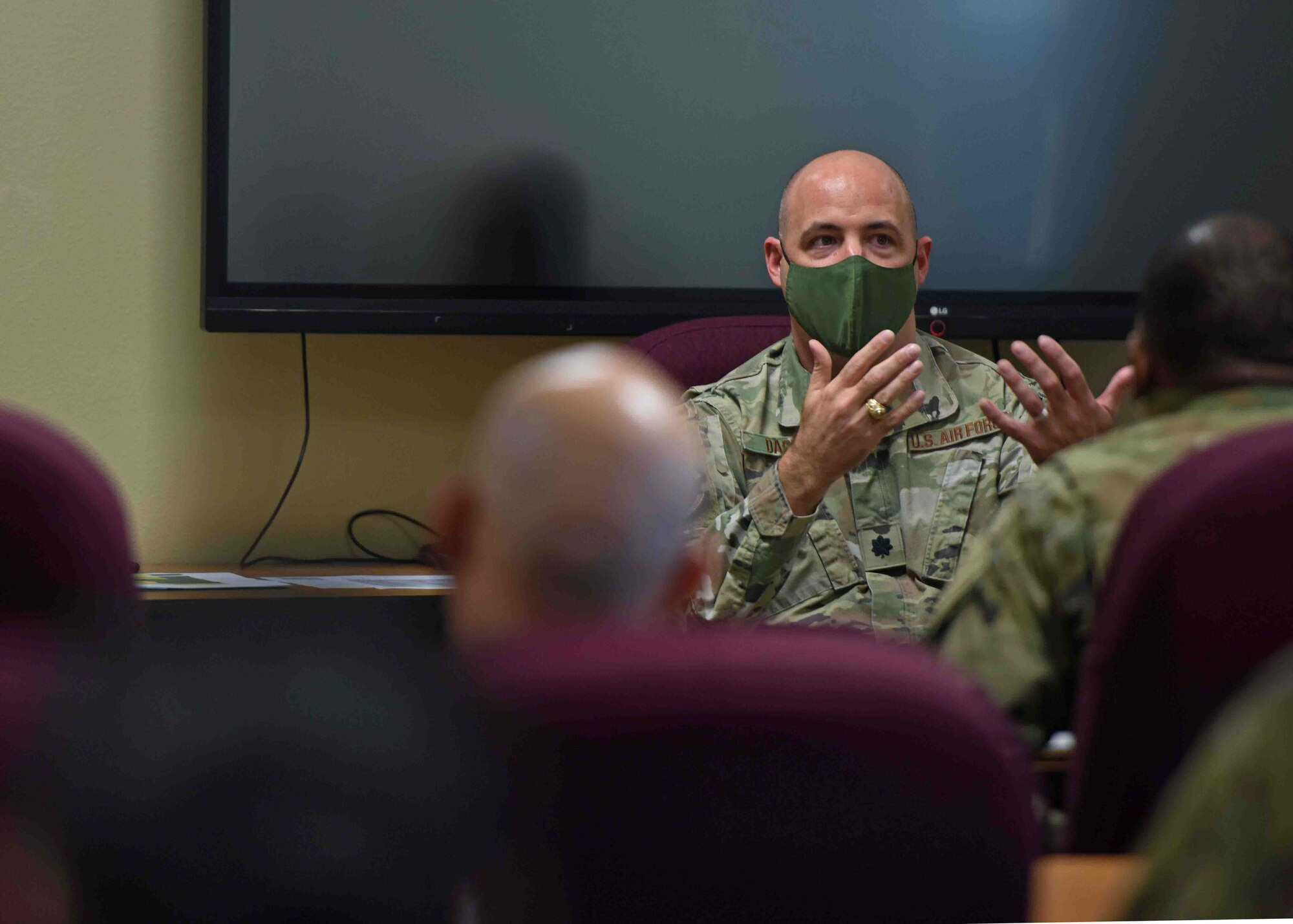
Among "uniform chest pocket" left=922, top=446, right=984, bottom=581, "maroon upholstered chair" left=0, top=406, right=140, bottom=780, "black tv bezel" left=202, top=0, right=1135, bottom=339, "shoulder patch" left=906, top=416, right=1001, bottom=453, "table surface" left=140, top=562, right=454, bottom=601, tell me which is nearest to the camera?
"maroon upholstered chair" left=0, top=406, right=140, bottom=780

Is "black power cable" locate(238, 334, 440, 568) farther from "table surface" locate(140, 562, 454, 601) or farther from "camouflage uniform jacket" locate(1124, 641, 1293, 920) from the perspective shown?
"camouflage uniform jacket" locate(1124, 641, 1293, 920)

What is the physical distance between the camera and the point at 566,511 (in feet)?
2.01

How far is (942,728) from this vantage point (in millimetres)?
589

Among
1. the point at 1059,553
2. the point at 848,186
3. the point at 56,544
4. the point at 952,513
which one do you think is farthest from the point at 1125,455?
the point at 848,186

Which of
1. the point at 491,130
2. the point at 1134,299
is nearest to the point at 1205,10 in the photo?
the point at 1134,299

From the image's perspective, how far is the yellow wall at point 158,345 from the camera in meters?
2.69

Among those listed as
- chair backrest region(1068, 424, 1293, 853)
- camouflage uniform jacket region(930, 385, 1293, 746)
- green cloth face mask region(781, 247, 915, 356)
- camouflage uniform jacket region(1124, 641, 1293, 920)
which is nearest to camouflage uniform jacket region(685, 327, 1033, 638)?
green cloth face mask region(781, 247, 915, 356)

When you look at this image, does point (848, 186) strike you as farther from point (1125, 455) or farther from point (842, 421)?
point (1125, 455)

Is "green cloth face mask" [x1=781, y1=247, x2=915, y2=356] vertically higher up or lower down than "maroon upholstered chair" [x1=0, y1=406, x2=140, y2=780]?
higher up

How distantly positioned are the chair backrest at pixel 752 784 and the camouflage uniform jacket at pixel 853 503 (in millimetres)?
1300

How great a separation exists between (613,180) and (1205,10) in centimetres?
131

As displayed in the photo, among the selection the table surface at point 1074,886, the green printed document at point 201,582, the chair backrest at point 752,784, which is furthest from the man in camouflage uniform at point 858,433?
the chair backrest at point 752,784

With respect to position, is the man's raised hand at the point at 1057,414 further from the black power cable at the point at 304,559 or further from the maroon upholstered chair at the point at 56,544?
the black power cable at the point at 304,559

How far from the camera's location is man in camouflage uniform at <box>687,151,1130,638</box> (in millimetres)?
1930
